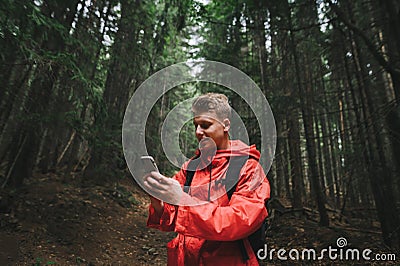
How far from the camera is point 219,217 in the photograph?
1.52 meters

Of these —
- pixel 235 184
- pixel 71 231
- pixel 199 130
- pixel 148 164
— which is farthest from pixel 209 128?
pixel 71 231

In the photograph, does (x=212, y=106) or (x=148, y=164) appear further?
(x=212, y=106)

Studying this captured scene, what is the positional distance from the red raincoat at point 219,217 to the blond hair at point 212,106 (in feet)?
0.89

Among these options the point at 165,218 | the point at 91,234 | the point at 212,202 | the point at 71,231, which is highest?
the point at 212,202

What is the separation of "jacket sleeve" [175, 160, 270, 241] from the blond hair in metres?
0.58

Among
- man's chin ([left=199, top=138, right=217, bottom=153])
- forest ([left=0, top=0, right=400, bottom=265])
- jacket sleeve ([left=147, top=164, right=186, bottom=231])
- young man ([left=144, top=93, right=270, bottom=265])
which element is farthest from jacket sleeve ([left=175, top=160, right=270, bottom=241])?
forest ([left=0, top=0, right=400, bottom=265])

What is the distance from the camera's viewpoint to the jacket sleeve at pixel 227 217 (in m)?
1.51

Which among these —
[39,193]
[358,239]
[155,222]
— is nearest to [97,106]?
[39,193]

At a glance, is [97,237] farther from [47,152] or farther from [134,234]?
[47,152]

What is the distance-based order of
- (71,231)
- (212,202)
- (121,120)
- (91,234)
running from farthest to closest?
(121,120), (91,234), (71,231), (212,202)

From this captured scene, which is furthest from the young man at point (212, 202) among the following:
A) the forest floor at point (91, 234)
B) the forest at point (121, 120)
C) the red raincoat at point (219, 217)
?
the forest floor at point (91, 234)

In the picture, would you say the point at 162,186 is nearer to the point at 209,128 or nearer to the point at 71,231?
the point at 209,128

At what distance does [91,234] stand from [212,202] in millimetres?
7911

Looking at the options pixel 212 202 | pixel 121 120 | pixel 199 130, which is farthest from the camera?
pixel 121 120
